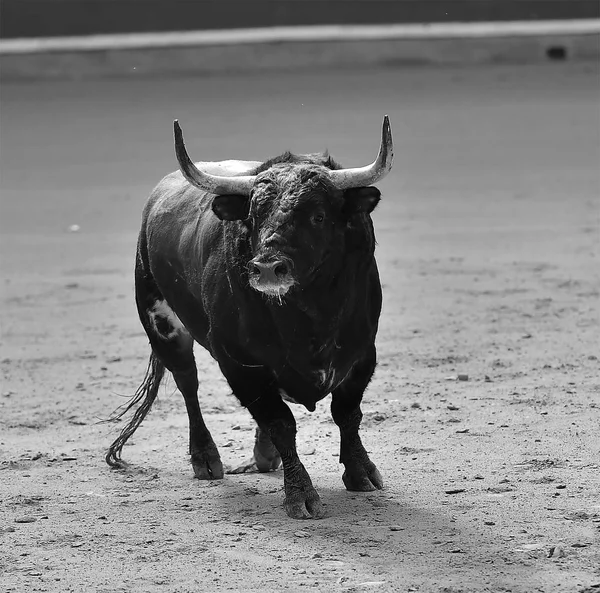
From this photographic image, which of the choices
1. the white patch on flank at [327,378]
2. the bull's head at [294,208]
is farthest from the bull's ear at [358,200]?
the white patch on flank at [327,378]

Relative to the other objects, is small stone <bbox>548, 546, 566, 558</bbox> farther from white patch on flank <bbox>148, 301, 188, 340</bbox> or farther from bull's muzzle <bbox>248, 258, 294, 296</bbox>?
white patch on flank <bbox>148, 301, 188, 340</bbox>

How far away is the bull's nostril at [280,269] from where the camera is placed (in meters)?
4.16

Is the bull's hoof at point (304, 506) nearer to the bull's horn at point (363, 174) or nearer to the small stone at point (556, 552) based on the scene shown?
the small stone at point (556, 552)

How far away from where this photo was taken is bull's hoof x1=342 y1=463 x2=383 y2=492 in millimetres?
4805

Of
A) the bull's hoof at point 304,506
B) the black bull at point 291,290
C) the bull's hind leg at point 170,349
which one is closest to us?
the black bull at point 291,290

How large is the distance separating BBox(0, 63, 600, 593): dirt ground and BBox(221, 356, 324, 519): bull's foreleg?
0.08 m

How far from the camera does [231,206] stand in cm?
452

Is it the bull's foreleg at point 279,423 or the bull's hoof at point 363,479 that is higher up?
the bull's foreleg at point 279,423

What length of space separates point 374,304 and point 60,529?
133 centimetres

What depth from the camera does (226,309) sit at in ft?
15.3

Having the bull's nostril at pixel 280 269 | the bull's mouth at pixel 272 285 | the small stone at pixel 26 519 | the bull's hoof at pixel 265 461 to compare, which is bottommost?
the small stone at pixel 26 519

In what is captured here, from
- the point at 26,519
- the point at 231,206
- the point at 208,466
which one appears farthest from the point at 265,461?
the point at 231,206

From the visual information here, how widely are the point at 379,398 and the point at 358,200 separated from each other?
6.17ft

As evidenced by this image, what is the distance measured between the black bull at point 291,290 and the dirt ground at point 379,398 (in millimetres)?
342
